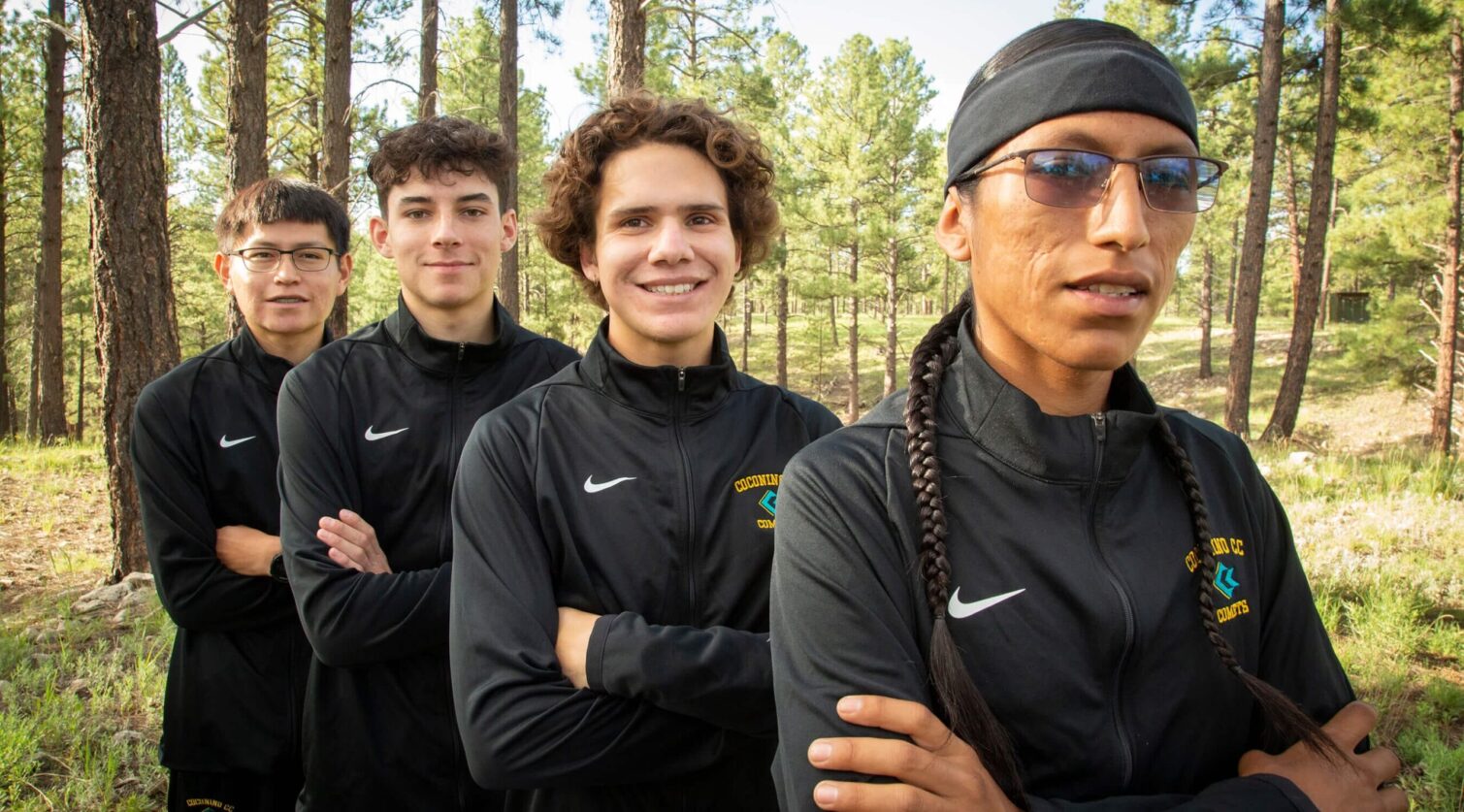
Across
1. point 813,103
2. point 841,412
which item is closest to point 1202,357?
point 841,412

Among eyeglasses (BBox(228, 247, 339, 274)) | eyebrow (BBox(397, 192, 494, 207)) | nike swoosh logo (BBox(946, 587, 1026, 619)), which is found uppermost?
eyebrow (BBox(397, 192, 494, 207))

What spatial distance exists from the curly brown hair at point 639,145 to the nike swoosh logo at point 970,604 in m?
1.47

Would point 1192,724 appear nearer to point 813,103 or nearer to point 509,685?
point 509,685

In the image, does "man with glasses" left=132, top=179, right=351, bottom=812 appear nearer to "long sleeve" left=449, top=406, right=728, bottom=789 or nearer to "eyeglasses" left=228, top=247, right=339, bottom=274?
"eyeglasses" left=228, top=247, right=339, bottom=274

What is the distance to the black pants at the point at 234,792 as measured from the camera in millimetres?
2934

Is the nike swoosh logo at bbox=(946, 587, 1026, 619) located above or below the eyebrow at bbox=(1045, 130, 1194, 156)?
below

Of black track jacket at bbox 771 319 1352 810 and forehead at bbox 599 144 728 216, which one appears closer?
black track jacket at bbox 771 319 1352 810

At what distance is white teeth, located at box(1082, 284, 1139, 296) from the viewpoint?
1.48 metres

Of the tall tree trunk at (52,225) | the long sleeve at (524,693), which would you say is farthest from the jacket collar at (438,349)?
the tall tree trunk at (52,225)

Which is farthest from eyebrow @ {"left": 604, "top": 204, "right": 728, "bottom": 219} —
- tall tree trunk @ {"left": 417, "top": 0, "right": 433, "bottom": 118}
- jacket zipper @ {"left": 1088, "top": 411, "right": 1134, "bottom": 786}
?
tall tree trunk @ {"left": 417, "top": 0, "right": 433, "bottom": 118}

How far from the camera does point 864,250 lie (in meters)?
29.7

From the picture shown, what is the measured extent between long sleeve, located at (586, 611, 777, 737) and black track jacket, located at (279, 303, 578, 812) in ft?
2.44

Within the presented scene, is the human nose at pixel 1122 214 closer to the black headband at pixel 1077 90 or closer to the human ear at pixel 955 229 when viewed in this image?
the black headband at pixel 1077 90

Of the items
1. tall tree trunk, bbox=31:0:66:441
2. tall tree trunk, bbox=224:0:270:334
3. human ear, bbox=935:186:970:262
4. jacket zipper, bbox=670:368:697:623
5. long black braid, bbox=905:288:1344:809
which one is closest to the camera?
long black braid, bbox=905:288:1344:809
